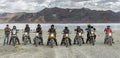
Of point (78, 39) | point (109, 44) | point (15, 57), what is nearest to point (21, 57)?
point (15, 57)

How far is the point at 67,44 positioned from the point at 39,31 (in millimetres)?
2683

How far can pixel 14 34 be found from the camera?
88.2 feet

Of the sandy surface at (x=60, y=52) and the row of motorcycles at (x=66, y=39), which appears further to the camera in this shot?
the row of motorcycles at (x=66, y=39)

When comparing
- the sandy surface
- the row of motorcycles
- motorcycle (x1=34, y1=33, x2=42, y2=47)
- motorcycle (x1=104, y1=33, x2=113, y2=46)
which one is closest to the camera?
the sandy surface

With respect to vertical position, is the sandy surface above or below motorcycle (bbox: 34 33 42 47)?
below

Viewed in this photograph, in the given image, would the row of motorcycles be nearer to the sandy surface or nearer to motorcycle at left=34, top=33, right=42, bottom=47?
motorcycle at left=34, top=33, right=42, bottom=47

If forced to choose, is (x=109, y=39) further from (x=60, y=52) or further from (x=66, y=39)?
(x=60, y=52)

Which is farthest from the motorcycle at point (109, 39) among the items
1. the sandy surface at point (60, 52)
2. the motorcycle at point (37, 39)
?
the motorcycle at point (37, 39)

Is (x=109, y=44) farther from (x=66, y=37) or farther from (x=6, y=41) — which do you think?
(x=6, y=41)

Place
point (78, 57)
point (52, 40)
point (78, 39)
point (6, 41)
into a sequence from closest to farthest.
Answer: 1. point (78, 57)
2. point (52, 40)
3. point (78, 39)
4. point (6, 41)

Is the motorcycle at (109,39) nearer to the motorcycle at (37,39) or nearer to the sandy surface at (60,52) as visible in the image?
the sandy surface at (60,52)

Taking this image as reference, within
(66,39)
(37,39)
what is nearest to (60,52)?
(66,39)

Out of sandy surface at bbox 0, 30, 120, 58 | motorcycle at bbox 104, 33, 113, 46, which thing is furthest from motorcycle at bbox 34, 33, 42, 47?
motorcycle at bbox 104, 33, 113, 46

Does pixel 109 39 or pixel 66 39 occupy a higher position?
pixel 66 39
